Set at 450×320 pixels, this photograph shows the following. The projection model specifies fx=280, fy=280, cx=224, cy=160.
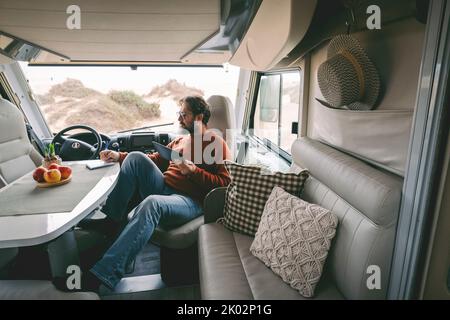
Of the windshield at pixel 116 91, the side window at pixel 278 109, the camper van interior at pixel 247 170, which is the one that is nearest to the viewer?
the camper van interior at pixel 247 170

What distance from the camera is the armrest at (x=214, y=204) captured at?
1.76 meters

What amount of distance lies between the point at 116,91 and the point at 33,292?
2.20 meters

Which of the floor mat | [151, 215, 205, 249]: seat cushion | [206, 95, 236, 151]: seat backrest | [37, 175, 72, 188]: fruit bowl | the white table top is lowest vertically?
the floor mat

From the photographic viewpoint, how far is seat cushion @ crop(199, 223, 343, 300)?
3.75 feet

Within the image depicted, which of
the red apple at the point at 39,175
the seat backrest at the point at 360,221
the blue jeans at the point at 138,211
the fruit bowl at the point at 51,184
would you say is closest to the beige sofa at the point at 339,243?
the seat backrest at the point at 360,221

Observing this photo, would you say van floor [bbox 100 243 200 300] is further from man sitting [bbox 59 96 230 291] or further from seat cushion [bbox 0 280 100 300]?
seat cushion [bbox 0 280 100 300]

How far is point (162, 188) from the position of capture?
2.04 m

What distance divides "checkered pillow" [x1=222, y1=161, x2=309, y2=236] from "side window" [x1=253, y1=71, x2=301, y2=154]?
0.91 meters

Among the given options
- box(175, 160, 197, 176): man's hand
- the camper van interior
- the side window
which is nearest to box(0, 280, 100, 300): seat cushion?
the camper van interior

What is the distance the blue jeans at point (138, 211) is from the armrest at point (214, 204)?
0.39ft

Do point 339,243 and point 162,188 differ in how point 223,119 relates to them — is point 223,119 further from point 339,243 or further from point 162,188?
point 339,243

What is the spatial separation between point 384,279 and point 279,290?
0.40 metres

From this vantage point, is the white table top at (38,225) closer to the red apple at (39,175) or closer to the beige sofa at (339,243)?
the red apple at (39,175)

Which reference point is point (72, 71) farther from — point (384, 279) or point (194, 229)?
point (384, 279)
